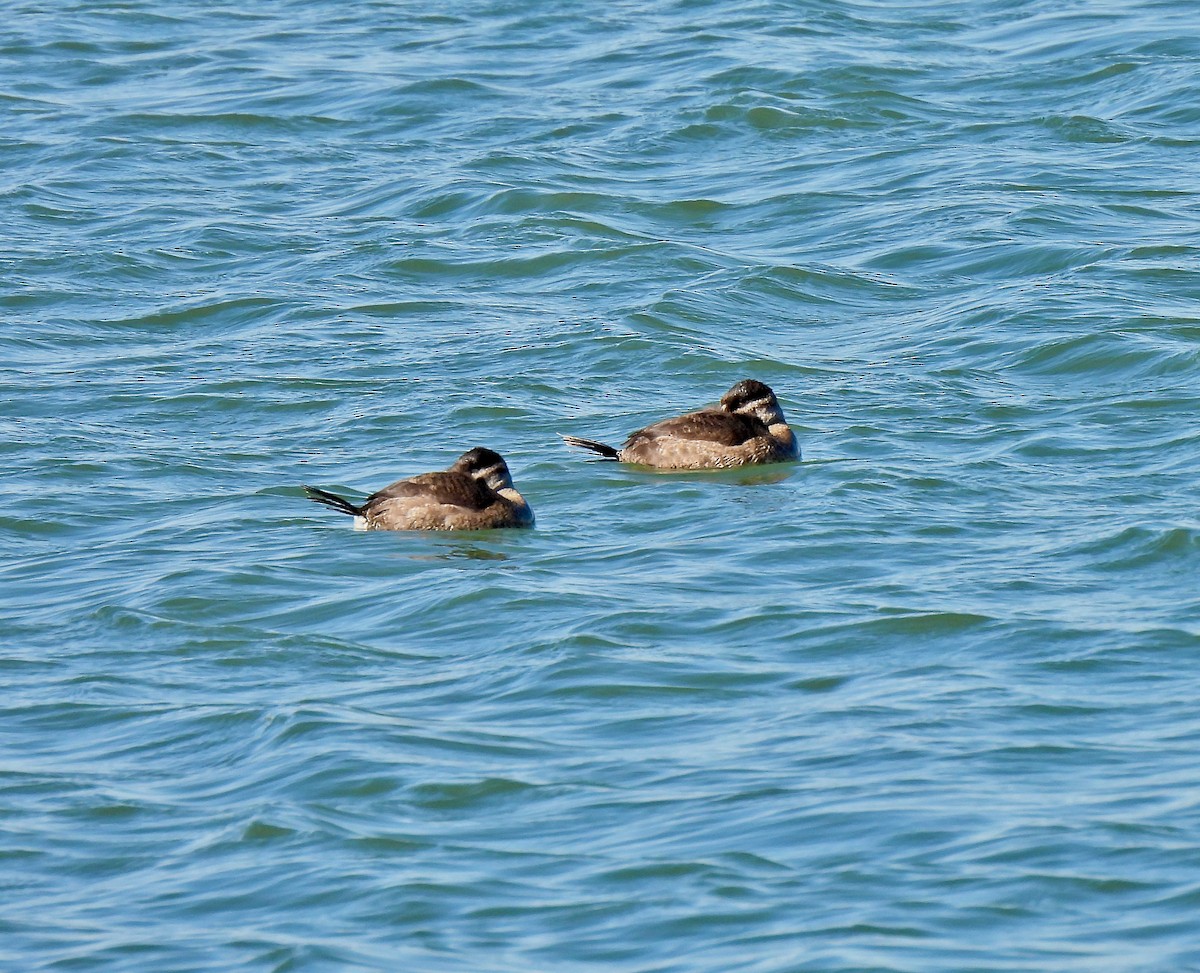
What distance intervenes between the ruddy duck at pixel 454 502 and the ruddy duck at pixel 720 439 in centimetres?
134

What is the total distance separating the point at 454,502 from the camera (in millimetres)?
12094

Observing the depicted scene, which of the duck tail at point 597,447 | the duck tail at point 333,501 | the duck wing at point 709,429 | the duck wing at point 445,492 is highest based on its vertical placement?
the duck wing at point 445,492

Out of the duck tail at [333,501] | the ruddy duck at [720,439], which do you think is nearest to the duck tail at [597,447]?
the ruddy duck at [720,439]

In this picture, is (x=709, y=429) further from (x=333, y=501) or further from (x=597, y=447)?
(x=333, y=501)

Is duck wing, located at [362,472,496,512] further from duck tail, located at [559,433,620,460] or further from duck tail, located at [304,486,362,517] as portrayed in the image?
duck tail, located at [559,433,620,460]

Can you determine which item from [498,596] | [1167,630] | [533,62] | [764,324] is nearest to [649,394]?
[764,324]

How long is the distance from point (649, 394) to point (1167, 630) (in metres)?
5.92

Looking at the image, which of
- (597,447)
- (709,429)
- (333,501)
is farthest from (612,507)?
(333,501)

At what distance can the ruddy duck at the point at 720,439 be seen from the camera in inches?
527

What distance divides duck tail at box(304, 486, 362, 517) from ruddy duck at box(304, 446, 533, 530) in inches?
0.4

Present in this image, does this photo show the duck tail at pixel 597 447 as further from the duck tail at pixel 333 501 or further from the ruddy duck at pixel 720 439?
the duck tail at pixel 333 501

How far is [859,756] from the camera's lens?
8516mm

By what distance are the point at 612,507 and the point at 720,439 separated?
1091mm

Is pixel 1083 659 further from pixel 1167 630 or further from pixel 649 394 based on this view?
pixel 649 394
